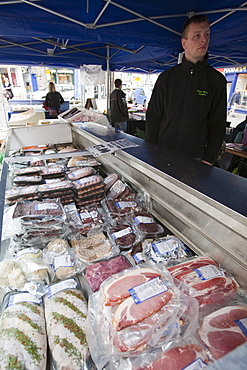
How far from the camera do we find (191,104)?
2242mm

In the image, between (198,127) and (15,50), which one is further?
(15,50)

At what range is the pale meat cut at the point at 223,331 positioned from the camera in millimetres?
799

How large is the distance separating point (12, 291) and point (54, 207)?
2.17ft

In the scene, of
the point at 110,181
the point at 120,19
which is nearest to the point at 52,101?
the point at 120,19

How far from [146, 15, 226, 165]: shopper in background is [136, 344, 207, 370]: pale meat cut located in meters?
1.90

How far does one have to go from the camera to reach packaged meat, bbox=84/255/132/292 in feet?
3.88

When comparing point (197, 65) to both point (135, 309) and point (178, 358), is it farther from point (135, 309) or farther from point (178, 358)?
point (178, 358)

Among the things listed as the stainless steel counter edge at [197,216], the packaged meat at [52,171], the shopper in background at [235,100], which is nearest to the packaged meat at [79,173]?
the packaged meat at [52,171]

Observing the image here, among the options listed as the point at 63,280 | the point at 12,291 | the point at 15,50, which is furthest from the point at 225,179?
the point at 15,50

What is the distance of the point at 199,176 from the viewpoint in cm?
133

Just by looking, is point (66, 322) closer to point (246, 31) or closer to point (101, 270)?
point (101, 270)

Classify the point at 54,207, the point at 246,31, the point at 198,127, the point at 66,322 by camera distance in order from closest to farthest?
the point at 66,322, the point at 54,207, the point at 198,127, the point at 246,31

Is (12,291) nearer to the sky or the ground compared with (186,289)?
nearer to the ground

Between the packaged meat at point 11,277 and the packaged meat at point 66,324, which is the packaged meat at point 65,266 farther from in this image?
the packaged meat at point 11,277
